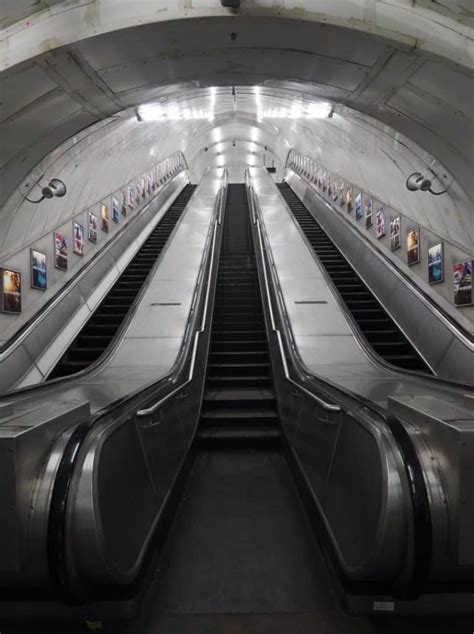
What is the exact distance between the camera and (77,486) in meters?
1.98

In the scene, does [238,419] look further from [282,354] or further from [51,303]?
[51,303]

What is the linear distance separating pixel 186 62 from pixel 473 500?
16.1ft

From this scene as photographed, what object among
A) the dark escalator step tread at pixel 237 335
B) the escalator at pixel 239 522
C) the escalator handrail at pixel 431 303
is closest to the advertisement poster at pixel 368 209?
the escalator handrail at pixel 431 303

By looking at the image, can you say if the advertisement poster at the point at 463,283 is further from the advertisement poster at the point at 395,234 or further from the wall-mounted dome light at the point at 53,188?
the wall-mounted dome light at the point at 53,188

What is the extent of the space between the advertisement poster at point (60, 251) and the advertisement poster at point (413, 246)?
249 inches

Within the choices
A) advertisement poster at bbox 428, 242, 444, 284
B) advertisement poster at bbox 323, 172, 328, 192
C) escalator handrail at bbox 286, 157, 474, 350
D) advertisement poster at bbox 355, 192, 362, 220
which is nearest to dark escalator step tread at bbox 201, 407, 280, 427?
escalator handrail at bbox 286, 157, 474, 350

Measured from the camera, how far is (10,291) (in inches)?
237

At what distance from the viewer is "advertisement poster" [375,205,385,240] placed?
888 centimetres

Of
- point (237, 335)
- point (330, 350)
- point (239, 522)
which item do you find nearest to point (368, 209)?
point (237, 335)

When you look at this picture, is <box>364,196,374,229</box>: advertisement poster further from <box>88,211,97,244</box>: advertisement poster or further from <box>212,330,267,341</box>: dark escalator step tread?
<box>88,211,97,244</box>: advertisement poster

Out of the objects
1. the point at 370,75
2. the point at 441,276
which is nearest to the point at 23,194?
the point at 370,75

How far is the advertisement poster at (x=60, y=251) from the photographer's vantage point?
759cm

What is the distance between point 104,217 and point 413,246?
7.19 meters

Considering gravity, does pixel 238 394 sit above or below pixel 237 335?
below
